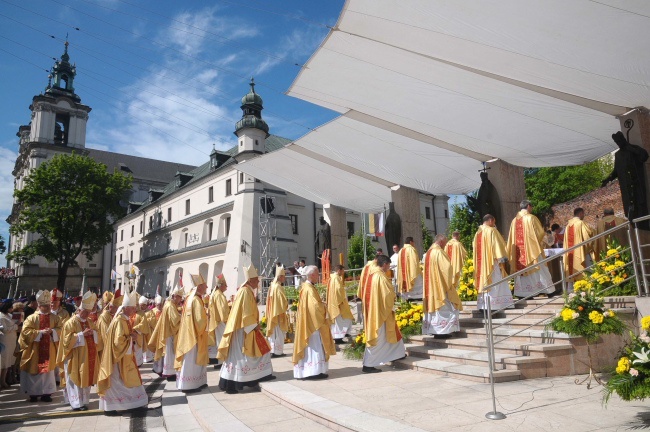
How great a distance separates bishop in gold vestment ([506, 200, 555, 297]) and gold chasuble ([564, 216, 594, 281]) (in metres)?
0.72

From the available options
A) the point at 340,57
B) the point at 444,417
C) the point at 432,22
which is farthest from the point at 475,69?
the point at 444,417

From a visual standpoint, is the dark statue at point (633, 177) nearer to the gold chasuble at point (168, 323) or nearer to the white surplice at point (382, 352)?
the white surplice at point (382, 352)

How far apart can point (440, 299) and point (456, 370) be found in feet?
6.33

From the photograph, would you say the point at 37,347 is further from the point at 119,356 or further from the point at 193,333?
the point at 193,333

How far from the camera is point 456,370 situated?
7008 mm

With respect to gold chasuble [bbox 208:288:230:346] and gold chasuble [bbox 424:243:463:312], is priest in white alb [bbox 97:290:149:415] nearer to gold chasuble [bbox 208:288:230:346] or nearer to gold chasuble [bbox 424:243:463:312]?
gold chasuble [bbox 208:288:230:346]

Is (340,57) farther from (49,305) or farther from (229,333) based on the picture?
(49,305)

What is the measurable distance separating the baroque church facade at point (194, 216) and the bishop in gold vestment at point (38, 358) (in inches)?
440

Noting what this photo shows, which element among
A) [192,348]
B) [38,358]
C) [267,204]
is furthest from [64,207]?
[192,348]

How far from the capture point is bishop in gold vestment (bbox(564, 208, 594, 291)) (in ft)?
32.3

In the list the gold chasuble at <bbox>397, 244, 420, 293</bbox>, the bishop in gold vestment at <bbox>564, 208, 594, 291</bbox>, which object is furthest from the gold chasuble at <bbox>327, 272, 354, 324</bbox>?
the bishop in gold vestment at <bbox>564, 208, 594, 291</bbox>

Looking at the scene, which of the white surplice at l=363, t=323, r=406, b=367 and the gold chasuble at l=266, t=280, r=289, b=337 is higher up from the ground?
the gold chasuble at l=266, t=280, r=289, b=337

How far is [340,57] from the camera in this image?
394 inches

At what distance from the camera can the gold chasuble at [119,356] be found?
725 cm
